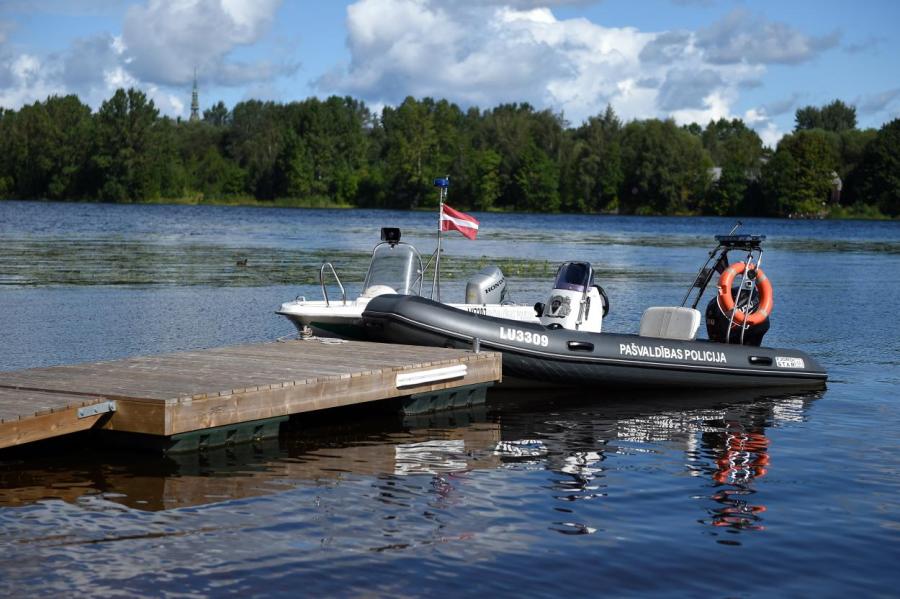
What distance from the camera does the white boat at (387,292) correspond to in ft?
45.8

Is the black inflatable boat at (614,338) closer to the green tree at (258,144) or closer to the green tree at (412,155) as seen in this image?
the green tree at (412,155)

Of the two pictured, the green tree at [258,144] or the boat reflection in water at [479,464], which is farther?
the green tree at [258,144]

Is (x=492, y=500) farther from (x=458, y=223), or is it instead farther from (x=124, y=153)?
(x=124, y=153)

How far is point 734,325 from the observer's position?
47.8ft

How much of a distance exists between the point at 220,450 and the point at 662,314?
6.60 m

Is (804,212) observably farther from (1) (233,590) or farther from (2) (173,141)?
(1) (233,590)

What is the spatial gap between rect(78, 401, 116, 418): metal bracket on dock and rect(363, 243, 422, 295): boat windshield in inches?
243

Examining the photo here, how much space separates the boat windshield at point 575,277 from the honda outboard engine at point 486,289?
1.24 m

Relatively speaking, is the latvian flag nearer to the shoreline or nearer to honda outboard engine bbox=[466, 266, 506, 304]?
honda outboard engine bbox=[466, 266, 506, 304]

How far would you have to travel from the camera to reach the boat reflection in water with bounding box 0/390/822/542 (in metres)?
8.40

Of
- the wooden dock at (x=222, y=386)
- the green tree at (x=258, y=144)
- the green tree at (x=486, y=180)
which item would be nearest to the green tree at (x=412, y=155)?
the green tree at (x=486, y=180)

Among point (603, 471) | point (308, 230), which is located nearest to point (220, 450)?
point (603, 471)

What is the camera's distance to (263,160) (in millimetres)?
114938

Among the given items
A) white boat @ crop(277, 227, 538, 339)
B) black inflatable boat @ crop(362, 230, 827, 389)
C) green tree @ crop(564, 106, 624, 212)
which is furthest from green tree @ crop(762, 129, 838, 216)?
white boat @ crop(277, 227, 538, 339)
